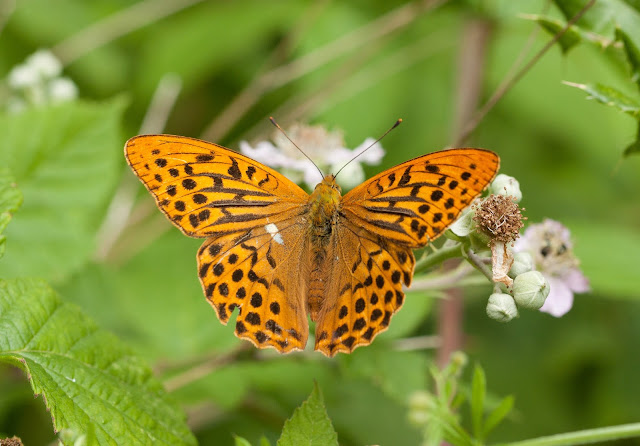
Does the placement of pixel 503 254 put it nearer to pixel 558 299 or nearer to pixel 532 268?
pixel 532 268

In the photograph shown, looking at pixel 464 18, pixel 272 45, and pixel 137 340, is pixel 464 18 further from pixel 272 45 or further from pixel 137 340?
pixel 137 340

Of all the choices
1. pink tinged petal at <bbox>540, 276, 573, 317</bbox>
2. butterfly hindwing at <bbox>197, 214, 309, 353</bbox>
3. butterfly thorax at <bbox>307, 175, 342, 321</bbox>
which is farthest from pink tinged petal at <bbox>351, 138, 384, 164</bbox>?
pink tinged petal at <bbox>540, 276, 573, 317</bbox>

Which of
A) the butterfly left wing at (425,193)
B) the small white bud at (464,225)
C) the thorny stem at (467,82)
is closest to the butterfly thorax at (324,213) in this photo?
the butterfly left wing at (425,193)

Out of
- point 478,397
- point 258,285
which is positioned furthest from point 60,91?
point 478,397

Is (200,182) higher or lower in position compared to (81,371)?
higher

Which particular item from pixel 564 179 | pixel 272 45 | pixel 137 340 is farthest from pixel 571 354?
pixel 272 45

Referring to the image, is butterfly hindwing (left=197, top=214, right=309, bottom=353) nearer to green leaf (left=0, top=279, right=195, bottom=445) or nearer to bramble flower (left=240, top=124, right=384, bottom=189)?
green leaf (left=0, top=279, right=195, bottom=445)

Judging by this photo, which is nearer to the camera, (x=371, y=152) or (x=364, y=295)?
(x=364, y=295)
